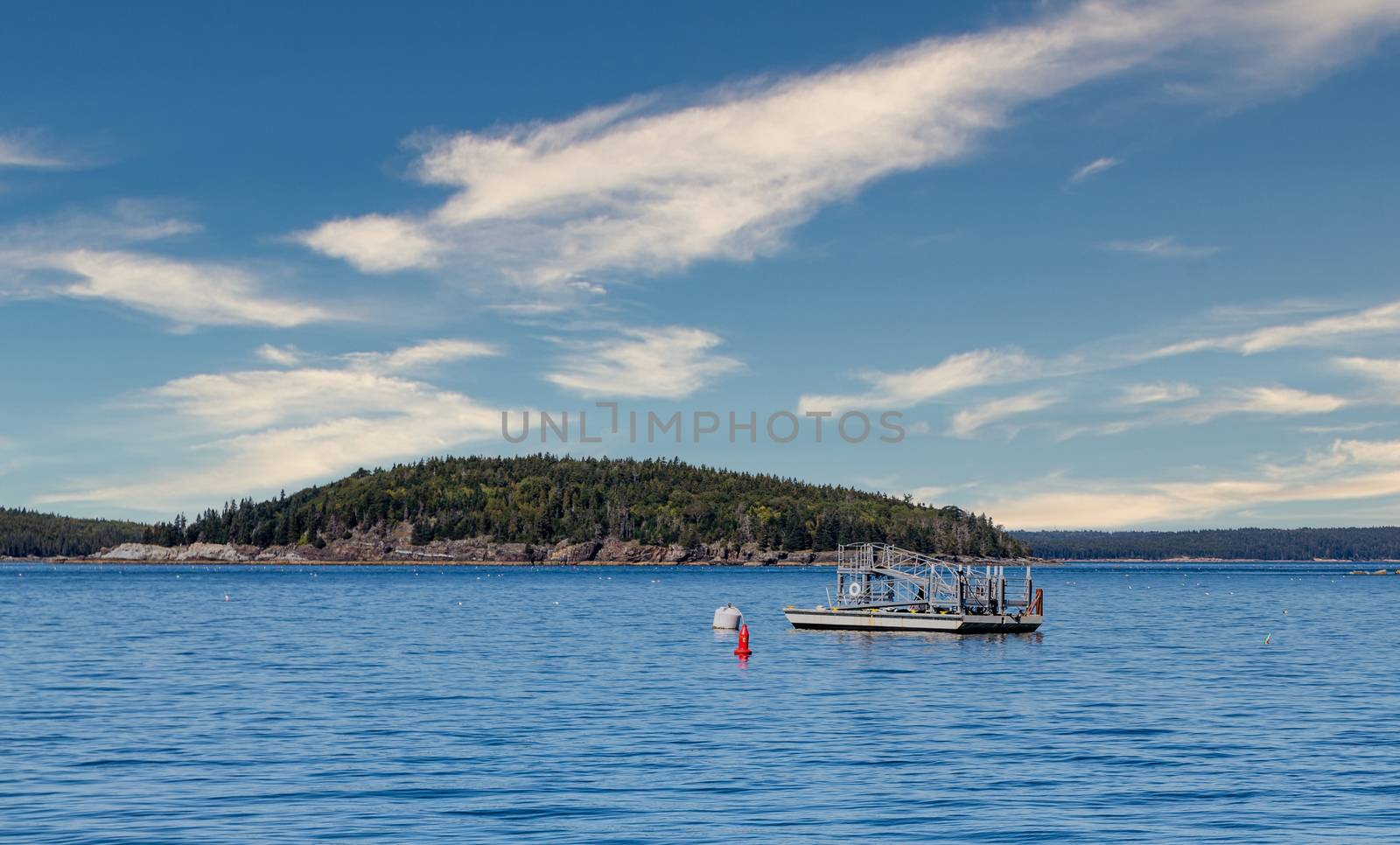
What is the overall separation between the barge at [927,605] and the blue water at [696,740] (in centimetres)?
166

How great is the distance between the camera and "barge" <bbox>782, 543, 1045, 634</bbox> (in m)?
85.0

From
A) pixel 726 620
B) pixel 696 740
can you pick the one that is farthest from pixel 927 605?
pixel 696 740

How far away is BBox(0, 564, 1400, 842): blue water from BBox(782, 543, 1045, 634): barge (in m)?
1.66

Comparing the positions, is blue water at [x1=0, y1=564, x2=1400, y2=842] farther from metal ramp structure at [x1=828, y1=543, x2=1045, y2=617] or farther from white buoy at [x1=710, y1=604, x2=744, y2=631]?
metal ramp structure at [x1=828, y1=543, x2=1045, y2=617]

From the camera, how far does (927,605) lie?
93812 millimetres

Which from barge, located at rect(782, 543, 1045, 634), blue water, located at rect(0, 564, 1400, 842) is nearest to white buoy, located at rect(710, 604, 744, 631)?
barge, located at rect(782, 543, 1045, 634)

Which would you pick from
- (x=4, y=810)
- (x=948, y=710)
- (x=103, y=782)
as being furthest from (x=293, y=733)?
(x=948, y=710)

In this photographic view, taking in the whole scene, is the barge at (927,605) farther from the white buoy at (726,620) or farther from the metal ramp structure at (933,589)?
the white buoy at (726,620)

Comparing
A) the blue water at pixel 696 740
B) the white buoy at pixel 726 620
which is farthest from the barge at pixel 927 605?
the white buoy at pixel 726 620

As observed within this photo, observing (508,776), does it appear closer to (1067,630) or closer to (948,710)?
(948,710)

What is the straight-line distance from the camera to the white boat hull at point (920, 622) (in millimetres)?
84312

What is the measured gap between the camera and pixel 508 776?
3250 cm

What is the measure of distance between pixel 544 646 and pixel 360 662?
14.4m

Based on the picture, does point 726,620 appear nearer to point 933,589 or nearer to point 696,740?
point 933,589
